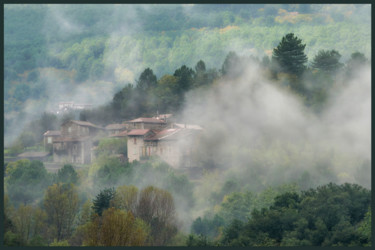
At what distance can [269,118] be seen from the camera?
21.4 metres

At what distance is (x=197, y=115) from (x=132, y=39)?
543cm

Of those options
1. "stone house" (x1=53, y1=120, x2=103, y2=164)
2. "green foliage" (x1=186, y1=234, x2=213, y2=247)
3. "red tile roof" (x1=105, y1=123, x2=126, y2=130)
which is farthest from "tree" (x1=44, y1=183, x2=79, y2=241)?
"green foliage" (x1=186, y1=234, x2=213, y2=247)

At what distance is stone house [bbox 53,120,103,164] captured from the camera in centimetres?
2170

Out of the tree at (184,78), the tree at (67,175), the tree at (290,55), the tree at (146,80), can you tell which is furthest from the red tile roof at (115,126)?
the tree at (290,55)

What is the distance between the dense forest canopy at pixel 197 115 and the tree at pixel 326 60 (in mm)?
65

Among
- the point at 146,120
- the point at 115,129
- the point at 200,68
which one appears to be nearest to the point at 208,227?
the point at 146,120

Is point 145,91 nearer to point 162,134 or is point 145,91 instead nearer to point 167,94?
point 167,94

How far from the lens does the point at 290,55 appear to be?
74.9 ft

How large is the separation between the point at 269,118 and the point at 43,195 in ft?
32.6

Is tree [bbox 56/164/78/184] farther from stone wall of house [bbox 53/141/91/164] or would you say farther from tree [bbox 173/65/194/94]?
tree [bbox 173/65/194/94]

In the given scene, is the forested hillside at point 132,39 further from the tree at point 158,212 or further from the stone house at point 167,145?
the tree at point 158,212

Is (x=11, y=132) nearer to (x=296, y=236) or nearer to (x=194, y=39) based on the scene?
(x=194, y=39)

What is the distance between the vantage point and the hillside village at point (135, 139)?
21.0 metres

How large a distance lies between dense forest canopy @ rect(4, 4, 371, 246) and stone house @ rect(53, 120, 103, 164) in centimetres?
37
